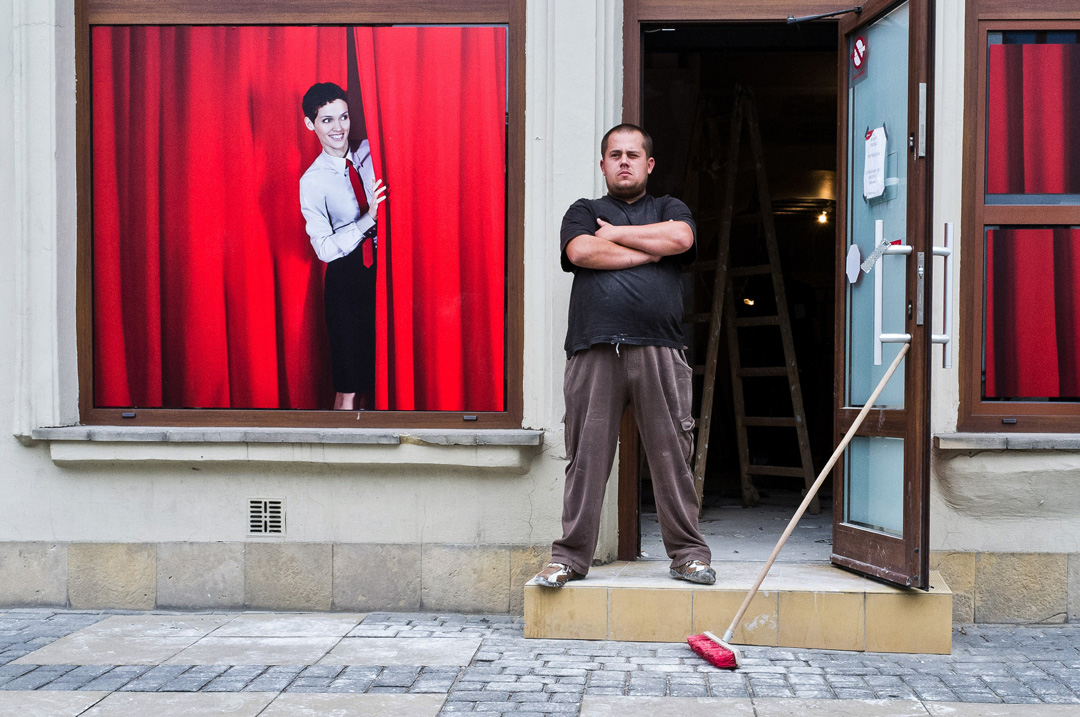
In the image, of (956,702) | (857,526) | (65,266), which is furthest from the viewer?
(65,266)

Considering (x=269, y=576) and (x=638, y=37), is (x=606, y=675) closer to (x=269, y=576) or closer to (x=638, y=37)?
(x=269, y=576)

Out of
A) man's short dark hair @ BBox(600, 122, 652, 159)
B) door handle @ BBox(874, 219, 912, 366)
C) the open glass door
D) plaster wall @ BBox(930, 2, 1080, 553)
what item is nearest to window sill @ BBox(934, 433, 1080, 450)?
plaster wall @ BBox(930, 2, 1080, 553)

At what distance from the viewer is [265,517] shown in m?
5.29

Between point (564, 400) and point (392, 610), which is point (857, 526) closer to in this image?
point (564, 400)

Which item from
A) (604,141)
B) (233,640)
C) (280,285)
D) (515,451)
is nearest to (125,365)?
(280,285)

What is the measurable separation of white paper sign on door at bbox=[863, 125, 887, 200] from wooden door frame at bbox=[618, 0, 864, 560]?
2.62ft


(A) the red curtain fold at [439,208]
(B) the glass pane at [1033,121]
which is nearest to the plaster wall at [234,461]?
(A) the red curtain fold at [439,208]

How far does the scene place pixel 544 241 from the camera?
5.21 m

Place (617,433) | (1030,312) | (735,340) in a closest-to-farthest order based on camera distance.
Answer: (617,433) < (1030,312) < (735,340)

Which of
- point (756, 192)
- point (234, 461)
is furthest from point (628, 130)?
point (756, 192)

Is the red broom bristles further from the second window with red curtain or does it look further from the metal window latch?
the second window with red curtain

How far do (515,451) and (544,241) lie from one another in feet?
3.55

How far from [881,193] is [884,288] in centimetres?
46

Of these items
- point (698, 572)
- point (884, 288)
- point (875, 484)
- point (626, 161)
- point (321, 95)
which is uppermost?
point (321, 95)
